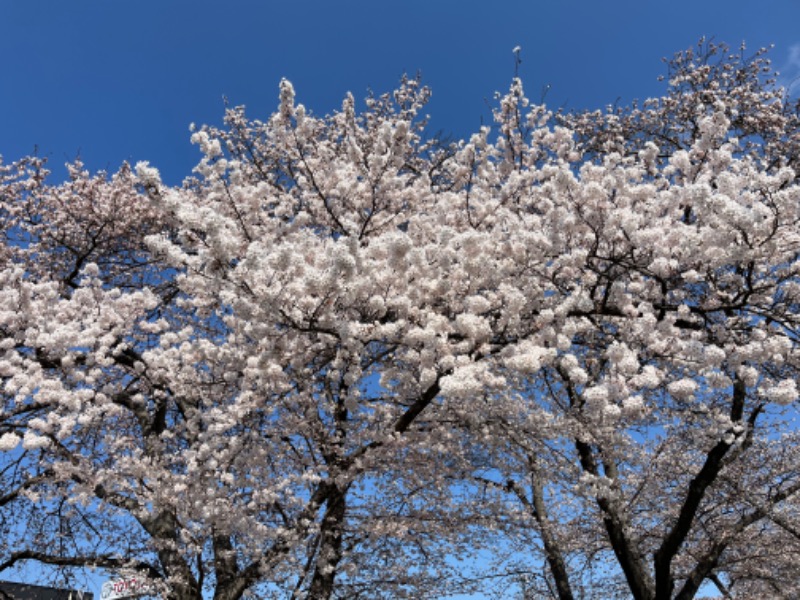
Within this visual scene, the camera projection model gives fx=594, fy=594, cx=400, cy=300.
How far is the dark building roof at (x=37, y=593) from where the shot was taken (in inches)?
393

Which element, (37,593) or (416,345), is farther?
(37,593)

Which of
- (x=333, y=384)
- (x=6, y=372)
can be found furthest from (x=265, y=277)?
(x=6, y=372)

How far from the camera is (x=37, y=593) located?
13.4 metres

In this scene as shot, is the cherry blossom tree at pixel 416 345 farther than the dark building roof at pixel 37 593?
No

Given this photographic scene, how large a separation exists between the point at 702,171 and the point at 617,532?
615 centimetres

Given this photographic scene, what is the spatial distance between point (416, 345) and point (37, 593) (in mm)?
13156

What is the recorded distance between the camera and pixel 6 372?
23.2ft

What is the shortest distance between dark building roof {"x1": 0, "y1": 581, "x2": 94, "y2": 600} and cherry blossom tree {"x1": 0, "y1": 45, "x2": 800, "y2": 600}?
949 millimetres

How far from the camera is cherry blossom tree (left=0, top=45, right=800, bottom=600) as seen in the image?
5.03 metres

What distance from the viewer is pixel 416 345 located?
5.32 meters

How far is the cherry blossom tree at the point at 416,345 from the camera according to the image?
5027 millimetres

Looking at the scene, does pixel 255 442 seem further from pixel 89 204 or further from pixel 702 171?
pixel 89 204

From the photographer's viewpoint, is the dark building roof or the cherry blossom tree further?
the dark building roof

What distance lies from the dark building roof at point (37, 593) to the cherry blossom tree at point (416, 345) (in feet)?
3.12
